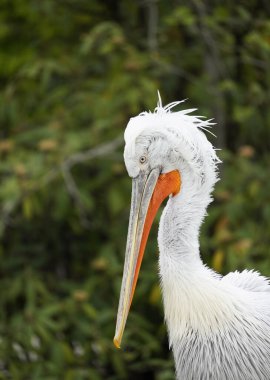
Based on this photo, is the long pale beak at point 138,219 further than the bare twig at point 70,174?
No

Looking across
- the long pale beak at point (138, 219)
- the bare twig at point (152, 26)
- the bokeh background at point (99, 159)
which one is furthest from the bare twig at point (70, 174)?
the long pale beak at point (138, 219)

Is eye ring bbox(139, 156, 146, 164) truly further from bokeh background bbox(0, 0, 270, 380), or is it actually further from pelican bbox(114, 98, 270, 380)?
bokeh background bbox(0, 0, 270, 380)

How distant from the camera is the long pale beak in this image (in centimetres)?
377

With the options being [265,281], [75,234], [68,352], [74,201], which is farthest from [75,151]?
[265,281]

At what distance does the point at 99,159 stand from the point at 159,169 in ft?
8.26

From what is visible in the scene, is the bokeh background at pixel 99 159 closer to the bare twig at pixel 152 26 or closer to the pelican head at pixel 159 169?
the bare twig at pixel 152 26

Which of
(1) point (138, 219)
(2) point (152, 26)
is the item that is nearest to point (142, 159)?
(1) point (138, 219)

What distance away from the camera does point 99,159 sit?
6258 millimetres

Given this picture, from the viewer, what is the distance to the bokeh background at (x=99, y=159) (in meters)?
5.89

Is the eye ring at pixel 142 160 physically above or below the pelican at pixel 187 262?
above

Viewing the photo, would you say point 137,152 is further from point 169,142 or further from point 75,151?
point 75,151

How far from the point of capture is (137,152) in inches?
145

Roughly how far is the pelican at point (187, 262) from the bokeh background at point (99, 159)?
1.59 metres

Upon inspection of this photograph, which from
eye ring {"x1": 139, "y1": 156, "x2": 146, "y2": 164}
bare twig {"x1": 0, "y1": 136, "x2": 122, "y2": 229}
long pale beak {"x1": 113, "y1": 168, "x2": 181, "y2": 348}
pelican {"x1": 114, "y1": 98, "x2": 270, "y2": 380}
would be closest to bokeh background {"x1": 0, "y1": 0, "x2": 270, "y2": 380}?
bare twig {"x1": 0, "y1": 136, "x2": 122, "y2": 229}
